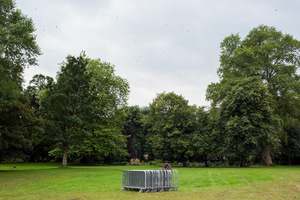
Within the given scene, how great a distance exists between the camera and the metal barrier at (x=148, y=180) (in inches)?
504

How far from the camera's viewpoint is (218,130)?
46.6 meters

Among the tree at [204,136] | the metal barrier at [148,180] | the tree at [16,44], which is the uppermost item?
the tree at [16,44]

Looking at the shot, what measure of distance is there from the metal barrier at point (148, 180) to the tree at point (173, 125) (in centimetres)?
3504

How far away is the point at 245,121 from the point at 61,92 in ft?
85.9

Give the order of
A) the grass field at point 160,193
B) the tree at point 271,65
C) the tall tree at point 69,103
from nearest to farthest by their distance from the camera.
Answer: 1. the grass field at point 160,193
2. the tall tree at point 69,103
3. the tree at point 271,65

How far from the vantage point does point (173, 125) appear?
51.5m

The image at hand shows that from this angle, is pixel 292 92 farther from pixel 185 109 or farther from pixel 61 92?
pixel 61 92

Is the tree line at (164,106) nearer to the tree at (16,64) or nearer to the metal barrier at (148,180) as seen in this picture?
the tree at (16,64)

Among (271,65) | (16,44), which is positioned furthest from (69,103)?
(271,65)

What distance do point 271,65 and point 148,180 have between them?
3638cm

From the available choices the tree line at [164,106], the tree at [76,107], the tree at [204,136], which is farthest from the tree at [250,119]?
the tree at [76,107]

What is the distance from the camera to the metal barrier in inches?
504

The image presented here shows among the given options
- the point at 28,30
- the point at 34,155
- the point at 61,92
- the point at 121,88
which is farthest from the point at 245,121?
the point at 34,155

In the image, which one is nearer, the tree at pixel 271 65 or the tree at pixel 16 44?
the tree at pixel 16 44
